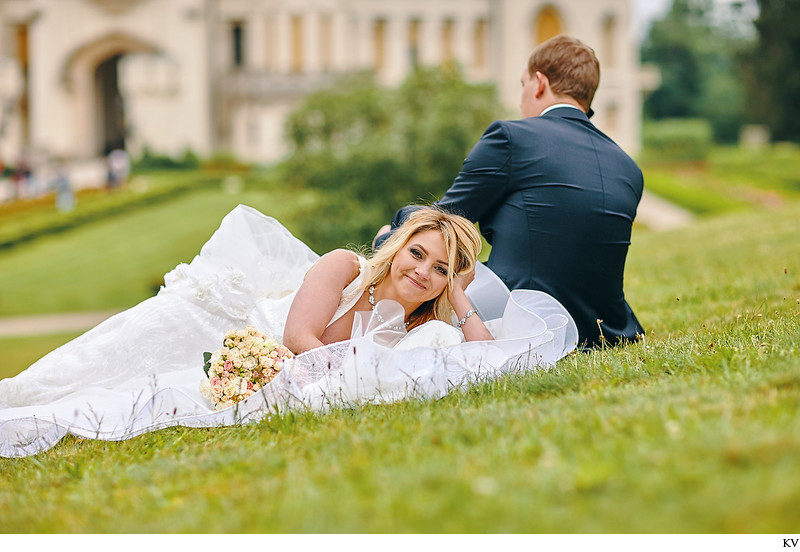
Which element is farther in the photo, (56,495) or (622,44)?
(622,44)

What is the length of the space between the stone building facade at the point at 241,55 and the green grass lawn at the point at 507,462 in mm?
36884

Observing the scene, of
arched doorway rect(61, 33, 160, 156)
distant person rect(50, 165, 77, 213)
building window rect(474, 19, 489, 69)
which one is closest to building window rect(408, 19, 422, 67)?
building window rect(474, 19, 489, 69)

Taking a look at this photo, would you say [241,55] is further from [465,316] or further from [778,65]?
[465,316]

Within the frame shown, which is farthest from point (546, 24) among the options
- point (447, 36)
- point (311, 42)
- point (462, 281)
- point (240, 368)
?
point (240, 368)

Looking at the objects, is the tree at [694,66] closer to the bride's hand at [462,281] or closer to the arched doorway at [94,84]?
the arched doorway at [94,84]

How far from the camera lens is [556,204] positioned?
4348 mm

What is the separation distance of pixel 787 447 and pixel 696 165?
130ft

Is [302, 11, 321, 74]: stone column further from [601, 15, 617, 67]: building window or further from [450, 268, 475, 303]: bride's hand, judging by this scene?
[450, 268, 475, 303]: bride's hand

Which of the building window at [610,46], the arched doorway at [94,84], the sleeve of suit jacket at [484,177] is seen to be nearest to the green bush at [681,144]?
the building window at [610,46]

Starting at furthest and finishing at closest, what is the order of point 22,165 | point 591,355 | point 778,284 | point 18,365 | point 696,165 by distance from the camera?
point 696,165, point 22,165, point 18,365, point 778,284, point 591,355

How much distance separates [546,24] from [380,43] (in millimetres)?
8285

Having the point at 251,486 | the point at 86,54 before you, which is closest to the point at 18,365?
the point at 251,486

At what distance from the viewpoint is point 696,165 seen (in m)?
39.1

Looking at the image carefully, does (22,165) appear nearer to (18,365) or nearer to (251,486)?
(18,365)
